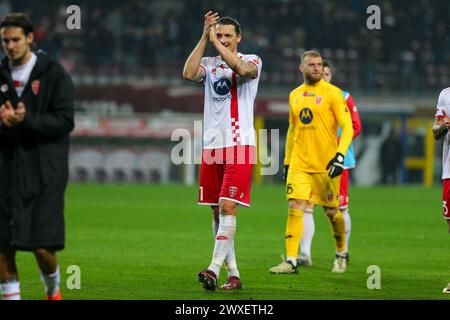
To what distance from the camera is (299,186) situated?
12.1 m

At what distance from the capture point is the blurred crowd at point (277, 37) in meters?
38.3

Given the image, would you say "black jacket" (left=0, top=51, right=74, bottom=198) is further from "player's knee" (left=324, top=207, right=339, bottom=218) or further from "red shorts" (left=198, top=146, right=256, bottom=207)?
"player's knee" (left=324, top=207, right=339, bottom=218)

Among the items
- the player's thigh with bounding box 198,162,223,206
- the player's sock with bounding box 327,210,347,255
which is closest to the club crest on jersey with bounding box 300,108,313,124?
the player's sock with bounding box 327,210,347,255

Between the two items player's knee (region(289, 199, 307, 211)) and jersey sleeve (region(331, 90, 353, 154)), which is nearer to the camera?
jersey sleeve (region(331, 90, 353, 154))

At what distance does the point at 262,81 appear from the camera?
38.7 m

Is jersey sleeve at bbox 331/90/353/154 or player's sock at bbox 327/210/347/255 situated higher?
jersey sleeve at bbox 331/90/353/154

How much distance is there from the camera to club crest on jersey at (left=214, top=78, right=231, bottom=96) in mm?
10336

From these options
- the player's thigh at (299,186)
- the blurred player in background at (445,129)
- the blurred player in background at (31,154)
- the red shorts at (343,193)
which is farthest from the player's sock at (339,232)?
the blurred player in background at (31,154)

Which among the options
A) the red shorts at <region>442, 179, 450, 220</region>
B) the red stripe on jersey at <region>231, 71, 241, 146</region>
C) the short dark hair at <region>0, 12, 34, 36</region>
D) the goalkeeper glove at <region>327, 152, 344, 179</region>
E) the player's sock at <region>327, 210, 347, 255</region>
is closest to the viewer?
the short dark hair at <region>0, 12, 34, 36</region>

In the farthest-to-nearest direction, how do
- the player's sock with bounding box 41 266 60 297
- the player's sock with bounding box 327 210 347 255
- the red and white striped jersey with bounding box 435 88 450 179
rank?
the player's sock with bounding box 327 210 347 255 → the red and white striped jersey with bounding box 435 88 450 179 → the player's sock with bounding box 41 266 60 297

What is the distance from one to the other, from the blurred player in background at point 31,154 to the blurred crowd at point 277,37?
1181 inches

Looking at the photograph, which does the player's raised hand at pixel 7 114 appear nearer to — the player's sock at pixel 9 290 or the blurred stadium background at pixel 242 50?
the player's sock at pixel 9 290
